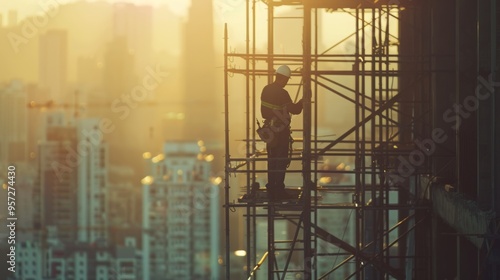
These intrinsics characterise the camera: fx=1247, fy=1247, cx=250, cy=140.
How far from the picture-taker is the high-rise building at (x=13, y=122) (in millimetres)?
88756

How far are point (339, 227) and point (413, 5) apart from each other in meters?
50.1

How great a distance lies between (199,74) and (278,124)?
93.5 meters

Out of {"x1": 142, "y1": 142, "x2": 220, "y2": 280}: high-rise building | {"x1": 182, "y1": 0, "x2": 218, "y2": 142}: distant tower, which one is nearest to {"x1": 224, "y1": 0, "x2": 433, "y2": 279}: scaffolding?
{"x1": 142, "y1": 142, "x2": 220, "y2": 280}: high-rise building

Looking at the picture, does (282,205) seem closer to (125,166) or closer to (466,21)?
(466,21)

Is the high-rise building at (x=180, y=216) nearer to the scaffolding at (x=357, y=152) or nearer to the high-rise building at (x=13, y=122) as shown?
the high-rise building at (x=13, y=122)

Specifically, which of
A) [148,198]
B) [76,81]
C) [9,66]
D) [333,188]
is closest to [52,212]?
[148,198]

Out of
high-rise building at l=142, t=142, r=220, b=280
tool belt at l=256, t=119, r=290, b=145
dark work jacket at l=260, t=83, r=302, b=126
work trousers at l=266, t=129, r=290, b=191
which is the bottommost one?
high-rise building at l=142, t=142, r=220, b=280

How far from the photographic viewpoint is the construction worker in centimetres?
1466

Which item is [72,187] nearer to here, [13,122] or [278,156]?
[13,122]

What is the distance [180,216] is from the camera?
8338cm

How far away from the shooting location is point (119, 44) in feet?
362

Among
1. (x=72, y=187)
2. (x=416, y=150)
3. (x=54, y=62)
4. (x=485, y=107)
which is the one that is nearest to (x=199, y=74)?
(x=54, y=62)

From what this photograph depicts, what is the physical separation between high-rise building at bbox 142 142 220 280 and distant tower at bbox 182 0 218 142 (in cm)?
1198

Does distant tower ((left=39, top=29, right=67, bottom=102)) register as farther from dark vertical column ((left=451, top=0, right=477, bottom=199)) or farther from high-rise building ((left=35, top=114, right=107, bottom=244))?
Answer: dark vertical column ((left=451, top=0, right=477, bottom=199))
